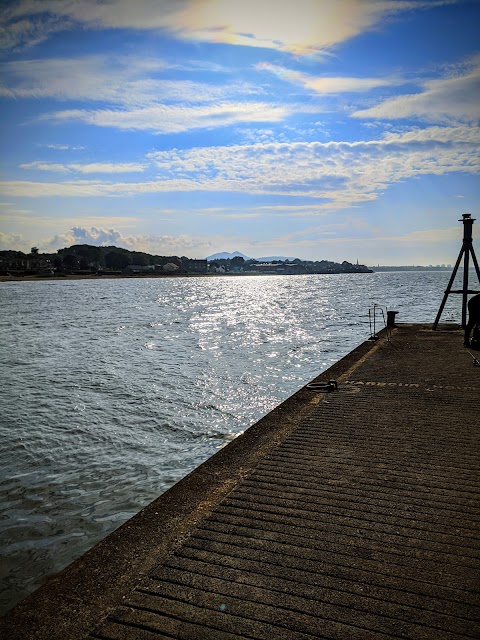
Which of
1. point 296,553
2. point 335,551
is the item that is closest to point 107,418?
point 296,553

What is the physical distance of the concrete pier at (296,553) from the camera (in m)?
3.86

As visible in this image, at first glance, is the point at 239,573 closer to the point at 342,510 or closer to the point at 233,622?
the point at 233,622

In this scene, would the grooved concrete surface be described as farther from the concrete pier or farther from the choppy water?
the choppy water

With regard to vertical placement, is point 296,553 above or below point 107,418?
above

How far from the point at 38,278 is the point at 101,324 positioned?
14435 cm

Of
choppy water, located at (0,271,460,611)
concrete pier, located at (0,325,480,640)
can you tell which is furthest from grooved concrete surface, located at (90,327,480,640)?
choppy water, located at (0,271,460,611)

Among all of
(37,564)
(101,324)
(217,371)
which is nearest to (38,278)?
(101,324)

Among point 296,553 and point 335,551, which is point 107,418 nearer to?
point 296,553

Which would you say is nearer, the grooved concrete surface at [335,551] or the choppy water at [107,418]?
the grooved concrete surface at [335,551]

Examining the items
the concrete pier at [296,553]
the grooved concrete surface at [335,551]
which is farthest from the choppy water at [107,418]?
the grooved concrete surface at [335,551]

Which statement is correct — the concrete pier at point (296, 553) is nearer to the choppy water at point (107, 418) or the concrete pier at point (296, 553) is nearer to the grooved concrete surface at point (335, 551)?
the grooved concrete surface at point (335, 551)

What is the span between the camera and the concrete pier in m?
3.86

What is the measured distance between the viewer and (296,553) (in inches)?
185

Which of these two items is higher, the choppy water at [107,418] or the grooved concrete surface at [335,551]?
the grooved concrete surface at [335,551]
